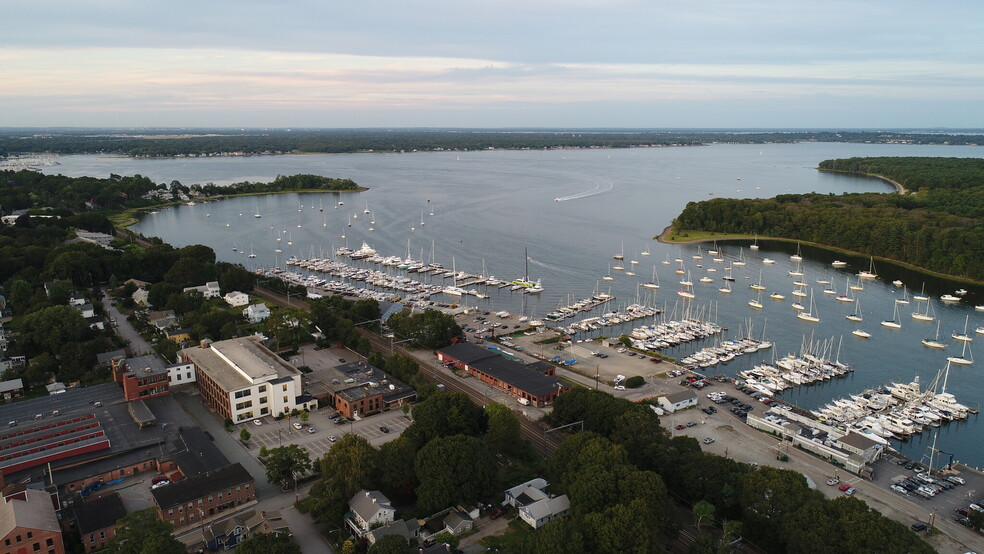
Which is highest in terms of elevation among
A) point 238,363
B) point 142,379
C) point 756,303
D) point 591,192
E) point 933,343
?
point 591,192

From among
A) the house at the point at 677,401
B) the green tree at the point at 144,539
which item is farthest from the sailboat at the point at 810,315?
the green tree at the point at 144,539

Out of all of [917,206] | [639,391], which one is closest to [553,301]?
[639,391]

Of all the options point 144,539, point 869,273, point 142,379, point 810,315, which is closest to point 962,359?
point 810,315

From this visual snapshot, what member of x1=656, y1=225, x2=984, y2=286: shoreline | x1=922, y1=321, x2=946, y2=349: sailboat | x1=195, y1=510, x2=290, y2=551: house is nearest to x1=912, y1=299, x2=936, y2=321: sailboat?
x1=922, y1=321, x2=946, y2=349: sailboat

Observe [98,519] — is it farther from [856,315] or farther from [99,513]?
[856,315]

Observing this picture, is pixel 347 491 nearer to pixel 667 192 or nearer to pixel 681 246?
pixel 681 246

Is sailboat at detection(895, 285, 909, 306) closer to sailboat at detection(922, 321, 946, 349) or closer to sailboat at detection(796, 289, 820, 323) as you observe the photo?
sailboat at detection(796, 289, 820, 323)
